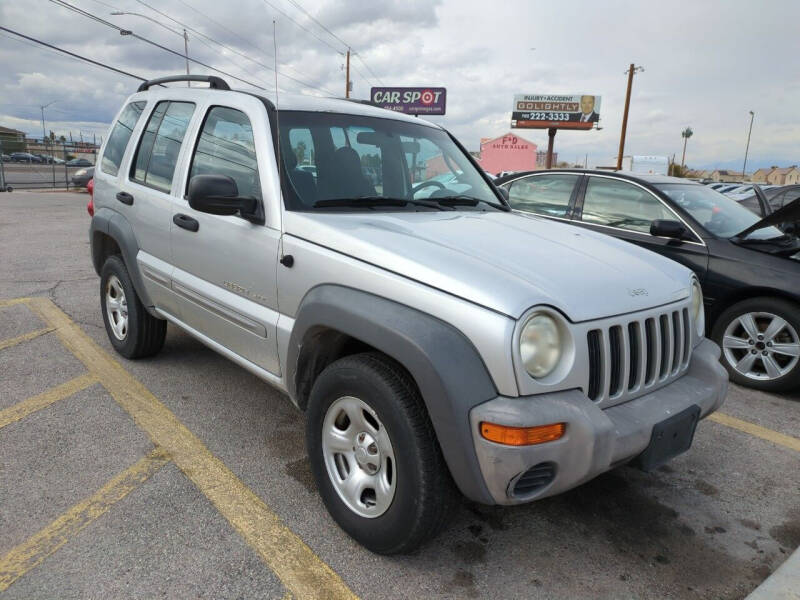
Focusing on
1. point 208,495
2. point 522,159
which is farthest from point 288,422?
point 522,159

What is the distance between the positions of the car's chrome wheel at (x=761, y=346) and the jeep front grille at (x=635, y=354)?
2.28 metres

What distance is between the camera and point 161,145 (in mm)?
3873

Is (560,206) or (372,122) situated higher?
(372,122)

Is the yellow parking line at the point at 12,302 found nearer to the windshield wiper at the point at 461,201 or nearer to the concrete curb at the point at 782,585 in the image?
the windshield wiper at the point at 461,201

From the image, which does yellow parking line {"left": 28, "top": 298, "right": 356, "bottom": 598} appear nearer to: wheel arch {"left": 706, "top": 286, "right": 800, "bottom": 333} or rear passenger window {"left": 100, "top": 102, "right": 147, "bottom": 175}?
rear passenger window {"left": 100, "top": 102, "right": 147, "bottom": 175}

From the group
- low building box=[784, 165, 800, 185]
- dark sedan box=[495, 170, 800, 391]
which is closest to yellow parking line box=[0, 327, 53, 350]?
dark sedan box=[495, 170, 800, 391]

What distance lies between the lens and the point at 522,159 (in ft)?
170

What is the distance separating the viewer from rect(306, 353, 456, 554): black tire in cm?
211

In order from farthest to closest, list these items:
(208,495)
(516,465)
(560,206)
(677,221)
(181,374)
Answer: (560,206) → (677,221) → (181,374) → (208,495) → (516,465)

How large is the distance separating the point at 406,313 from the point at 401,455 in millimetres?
512

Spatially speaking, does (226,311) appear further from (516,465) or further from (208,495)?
(516,465)

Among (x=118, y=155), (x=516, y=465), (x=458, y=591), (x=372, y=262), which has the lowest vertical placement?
(x=458, y=591)

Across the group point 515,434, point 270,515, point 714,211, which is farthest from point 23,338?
point 714,211

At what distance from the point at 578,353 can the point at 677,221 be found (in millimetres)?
3507
